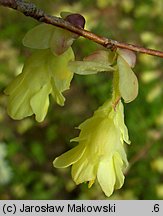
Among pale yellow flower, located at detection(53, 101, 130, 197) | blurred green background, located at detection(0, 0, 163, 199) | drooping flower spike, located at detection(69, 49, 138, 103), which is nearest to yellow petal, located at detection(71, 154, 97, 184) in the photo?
pale yellow flower, located at detection(53, 101, 130, 197)

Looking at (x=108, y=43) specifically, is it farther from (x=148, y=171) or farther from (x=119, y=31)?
(x=119, y=31)

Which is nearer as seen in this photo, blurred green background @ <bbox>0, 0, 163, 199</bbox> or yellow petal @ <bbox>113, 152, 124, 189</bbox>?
yellow petal @ <bbox>113, 152, 124, 189</bbox>

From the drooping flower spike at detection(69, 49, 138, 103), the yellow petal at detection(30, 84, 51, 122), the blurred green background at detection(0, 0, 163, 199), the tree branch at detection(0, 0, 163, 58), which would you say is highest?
the tree branch at detection(0, 0, 163, 58)

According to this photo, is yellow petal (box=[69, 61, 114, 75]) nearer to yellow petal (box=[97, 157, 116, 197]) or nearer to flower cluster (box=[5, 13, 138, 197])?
flower cluster (box=[5, 13, 138, 197])

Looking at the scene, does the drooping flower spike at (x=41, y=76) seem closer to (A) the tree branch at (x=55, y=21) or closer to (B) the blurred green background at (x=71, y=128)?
(A) the tree branch at (x=55, y=21)

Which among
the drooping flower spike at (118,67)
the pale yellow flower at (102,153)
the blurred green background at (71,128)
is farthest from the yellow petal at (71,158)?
the blurred green background at (71,128)

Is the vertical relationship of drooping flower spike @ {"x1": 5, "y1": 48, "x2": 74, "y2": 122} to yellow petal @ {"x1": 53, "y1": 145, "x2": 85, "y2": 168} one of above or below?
above
